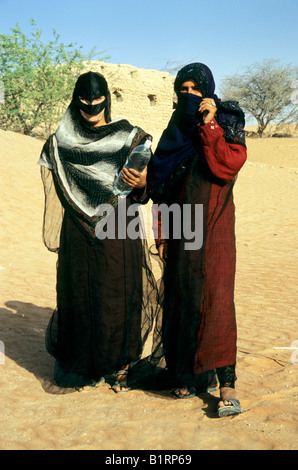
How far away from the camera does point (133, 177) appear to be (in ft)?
9.71

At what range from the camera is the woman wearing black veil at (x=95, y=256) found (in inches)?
121

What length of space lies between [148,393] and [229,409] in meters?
0.62

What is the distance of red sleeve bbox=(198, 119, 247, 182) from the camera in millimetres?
2646

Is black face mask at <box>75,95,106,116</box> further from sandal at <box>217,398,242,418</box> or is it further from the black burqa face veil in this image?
sandal at <box>217,398,242,418</box>

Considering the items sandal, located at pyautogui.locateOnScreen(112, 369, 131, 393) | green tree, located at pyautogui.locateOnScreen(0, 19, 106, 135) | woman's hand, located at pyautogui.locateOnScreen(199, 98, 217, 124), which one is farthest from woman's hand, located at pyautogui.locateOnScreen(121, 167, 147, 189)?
green tree, located at pyautogui.locateOnScreen(0, 19, 106, 135)

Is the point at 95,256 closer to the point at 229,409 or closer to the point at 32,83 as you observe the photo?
the point at 229,409

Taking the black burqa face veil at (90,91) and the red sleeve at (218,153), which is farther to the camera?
the black burqa face veil at (90,91)

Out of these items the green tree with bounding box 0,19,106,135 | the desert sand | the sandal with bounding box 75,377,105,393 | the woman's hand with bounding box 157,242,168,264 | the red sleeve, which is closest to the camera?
the desert sand

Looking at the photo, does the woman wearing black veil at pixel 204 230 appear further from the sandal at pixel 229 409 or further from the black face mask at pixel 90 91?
the black face mask at pixel 90 91

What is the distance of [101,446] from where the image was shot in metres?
2.46

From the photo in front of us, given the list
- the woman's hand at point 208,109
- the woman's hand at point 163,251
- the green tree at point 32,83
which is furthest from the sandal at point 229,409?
the green tree at point 32,83

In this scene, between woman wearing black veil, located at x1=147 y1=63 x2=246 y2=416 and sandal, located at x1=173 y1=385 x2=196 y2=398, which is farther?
sandal, located at x1=173 y1=385 x2=196 y2=398

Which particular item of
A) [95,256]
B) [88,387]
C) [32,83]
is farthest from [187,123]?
[32,83]
